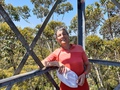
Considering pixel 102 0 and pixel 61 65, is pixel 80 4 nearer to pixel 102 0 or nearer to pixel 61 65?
pixel 61 65

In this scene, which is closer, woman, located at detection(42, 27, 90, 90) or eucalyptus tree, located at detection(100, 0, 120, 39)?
woman, located at detection(42, 27, 90, 90)

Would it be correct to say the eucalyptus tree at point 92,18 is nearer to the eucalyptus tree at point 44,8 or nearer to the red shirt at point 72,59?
the eucalyptus tree at point 44,8

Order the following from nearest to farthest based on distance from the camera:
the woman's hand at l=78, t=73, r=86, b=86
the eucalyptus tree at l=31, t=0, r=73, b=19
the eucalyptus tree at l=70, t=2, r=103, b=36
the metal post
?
the woman's hand at l=78, t=73, r=86, b=86 → the metal post → the eucalyptus tree at l=70, t=2, r=103, b=36 → the eucalyptus tree at l=31, t=0, r=73, b=19

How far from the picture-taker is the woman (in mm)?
1345

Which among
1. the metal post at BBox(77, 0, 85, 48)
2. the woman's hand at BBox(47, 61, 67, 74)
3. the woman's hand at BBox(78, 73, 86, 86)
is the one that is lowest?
the woman's hand at BBox(78, 73, 86, 86)

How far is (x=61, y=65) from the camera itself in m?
1.35

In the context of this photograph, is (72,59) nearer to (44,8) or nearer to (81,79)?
(81,79)

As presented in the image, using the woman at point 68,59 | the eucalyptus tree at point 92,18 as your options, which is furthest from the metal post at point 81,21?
the eucalyptus tree at point 92,18

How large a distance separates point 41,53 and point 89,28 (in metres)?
3.03

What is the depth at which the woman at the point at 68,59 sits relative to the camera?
4.41ft

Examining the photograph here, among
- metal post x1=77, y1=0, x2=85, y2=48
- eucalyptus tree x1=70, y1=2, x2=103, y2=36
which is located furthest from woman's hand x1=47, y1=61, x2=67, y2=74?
eucalyptus tree x1=70, y1=2, x2=103, y2=36

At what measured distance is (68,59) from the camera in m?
1.35

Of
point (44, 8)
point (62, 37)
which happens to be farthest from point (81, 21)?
point (44, 8)

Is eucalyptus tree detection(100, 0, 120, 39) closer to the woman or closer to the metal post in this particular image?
the metal post
